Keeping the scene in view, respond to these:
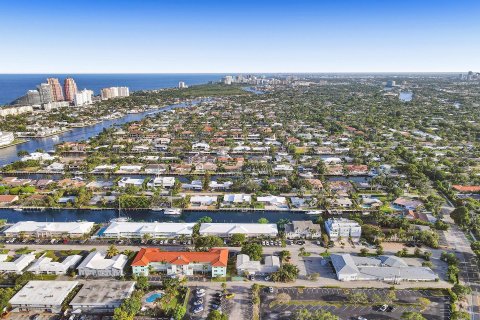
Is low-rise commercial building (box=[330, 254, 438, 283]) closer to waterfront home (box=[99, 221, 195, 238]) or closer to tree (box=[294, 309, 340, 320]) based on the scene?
tree (box=[294, 309, 340, 320])

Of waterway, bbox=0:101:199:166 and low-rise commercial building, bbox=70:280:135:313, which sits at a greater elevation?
waterway, bbox=0:101:199:166

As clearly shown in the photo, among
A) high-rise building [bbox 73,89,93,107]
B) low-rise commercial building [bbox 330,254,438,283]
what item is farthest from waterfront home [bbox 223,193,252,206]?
high-rise building [bbox 73,89,93,107]

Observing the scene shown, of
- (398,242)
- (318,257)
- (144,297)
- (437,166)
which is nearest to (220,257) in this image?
(144,297)

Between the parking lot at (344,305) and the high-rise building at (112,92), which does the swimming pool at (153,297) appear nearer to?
the parking lot at (344,305)

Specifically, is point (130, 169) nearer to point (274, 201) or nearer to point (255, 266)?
point (274, 201)

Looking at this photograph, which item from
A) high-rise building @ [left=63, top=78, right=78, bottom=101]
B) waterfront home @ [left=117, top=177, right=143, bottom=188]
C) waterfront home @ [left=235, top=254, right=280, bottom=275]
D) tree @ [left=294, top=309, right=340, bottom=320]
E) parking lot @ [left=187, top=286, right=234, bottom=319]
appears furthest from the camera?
high-rise building @ [left=63, top=78, right=78, bottom=101]
